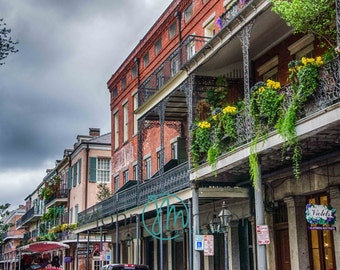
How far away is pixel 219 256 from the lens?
64.5 feet

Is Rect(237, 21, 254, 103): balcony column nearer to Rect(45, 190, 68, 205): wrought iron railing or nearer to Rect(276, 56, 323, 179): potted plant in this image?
Rect(276, 56, 323, 179): potted plant

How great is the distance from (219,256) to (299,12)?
37.2 feet

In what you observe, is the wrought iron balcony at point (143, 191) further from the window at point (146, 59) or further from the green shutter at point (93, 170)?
the green shutter at point (93, 170)

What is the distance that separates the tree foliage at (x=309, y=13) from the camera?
10461 mm

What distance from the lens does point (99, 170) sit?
1649 inches

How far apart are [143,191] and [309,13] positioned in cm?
1085

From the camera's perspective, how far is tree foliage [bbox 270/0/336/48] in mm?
10461

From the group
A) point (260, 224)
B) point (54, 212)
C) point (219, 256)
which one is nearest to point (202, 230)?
point (219, 256)

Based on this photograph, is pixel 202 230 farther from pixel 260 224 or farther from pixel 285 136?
pixel 285 136

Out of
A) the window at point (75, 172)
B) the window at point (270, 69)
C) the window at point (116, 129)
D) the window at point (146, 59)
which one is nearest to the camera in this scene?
the window at point (270, 69)

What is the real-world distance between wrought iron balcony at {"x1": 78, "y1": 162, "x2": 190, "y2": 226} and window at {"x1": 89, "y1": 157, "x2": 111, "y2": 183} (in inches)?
538

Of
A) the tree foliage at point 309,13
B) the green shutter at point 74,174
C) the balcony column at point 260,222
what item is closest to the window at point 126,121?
the green shutter at point 74,174

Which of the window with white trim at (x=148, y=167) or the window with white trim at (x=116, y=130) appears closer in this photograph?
the window with white trim at (x=148, y=167)

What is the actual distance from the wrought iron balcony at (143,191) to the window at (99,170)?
13658mm
